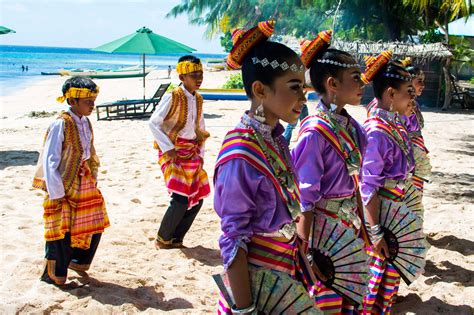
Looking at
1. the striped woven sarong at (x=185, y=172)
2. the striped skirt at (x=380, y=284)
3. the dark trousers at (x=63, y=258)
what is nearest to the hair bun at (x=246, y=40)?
the striped skirt at (x=380, y=284)

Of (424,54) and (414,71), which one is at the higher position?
(414,71)

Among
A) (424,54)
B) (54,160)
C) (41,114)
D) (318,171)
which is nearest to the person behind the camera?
(318,171)

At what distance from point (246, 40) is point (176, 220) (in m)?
3.61

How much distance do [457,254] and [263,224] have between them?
4109 mm

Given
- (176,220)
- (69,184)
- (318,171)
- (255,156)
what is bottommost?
(176,220)

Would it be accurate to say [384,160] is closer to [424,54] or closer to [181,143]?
[181,143]

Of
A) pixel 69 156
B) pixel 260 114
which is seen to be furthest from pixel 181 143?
pixel 260 114

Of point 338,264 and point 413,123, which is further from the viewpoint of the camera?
point 413,123

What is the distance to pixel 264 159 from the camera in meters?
2.41

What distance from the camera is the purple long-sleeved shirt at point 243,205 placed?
2.30 metres

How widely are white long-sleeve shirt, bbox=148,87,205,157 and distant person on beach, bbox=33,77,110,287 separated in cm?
101

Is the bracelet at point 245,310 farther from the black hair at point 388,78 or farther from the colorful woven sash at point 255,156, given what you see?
the black hair at point 388,78

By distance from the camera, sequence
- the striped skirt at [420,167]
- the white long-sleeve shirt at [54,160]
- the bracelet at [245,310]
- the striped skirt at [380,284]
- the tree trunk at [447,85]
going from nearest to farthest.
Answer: the bracelet at [245,310] < the striped skirt at [380,284] < the white long-sleeve shirt at [54,160] < the striped skirt at [420,167] < the tree trunk at [447,85]

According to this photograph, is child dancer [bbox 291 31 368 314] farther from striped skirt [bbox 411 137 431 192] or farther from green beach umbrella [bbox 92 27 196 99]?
green beach umbrella [bbox 92 27 196 99]
